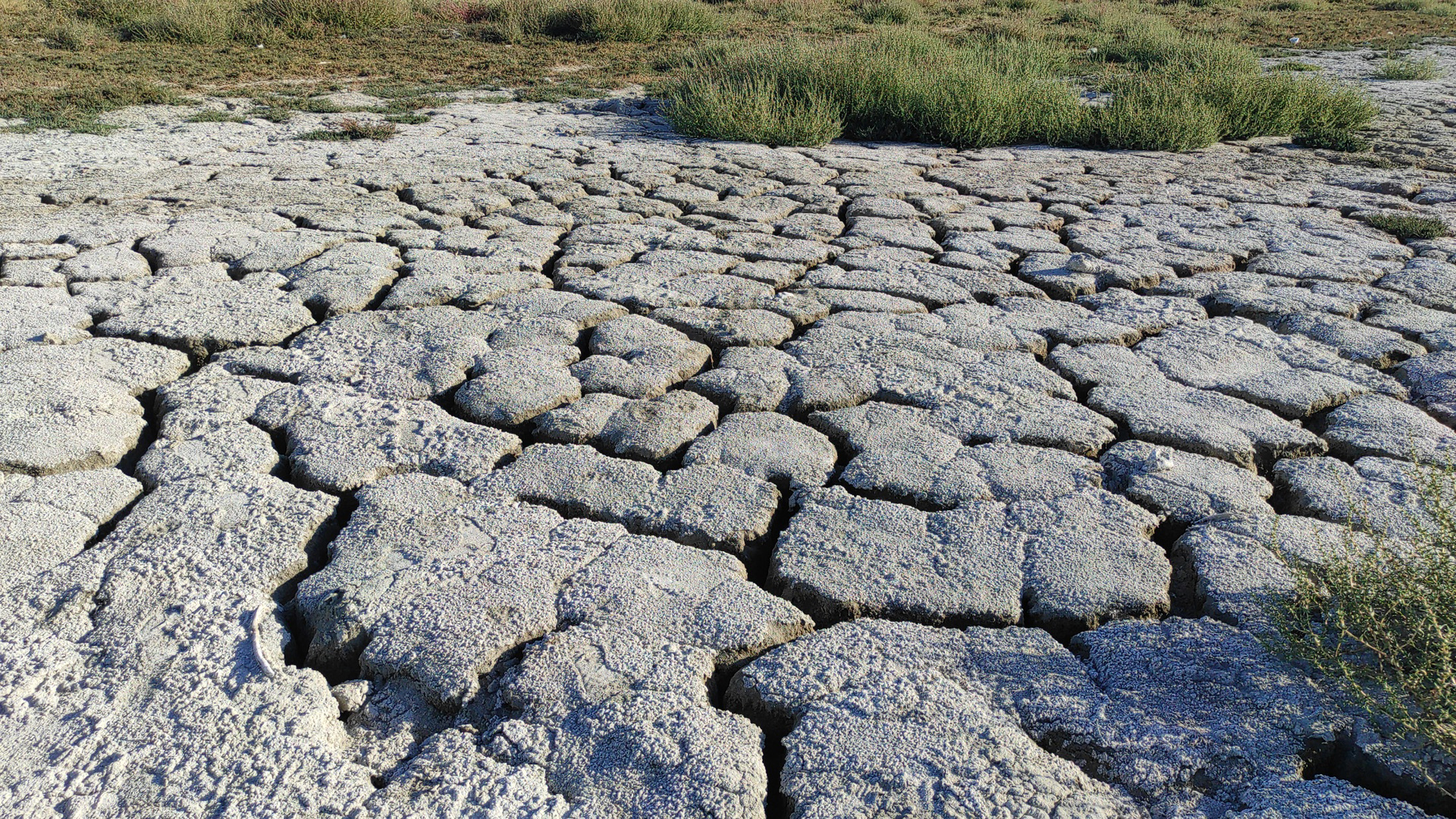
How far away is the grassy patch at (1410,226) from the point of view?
12.8ft

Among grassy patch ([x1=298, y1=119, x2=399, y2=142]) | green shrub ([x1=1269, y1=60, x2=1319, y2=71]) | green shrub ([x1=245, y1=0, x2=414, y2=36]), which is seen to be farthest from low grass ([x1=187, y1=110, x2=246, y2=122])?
green shrub ([x1=1269, y1=60, x2=1319, y2=71])

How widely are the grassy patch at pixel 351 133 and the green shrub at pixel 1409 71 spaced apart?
8269mm

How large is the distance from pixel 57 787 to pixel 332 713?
35 centimetres

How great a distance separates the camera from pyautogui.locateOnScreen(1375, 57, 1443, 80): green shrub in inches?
343

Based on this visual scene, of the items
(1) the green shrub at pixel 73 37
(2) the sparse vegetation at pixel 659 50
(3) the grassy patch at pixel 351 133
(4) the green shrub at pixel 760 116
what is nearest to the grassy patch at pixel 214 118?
(2) the sparse vegetation at pixel 659 50

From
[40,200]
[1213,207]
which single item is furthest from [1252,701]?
[40,200]

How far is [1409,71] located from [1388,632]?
9.41 m

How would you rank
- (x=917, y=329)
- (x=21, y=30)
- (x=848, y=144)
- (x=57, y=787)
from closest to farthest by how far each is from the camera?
(x=57, y=787)
(x=917, y=329)
(x=848, y=144)
(x=21, y=30)

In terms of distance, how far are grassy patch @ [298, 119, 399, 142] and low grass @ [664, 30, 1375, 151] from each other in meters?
1.74

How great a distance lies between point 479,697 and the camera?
4.98 ft

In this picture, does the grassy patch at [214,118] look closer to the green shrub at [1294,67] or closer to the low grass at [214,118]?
the low grass at [214,118]

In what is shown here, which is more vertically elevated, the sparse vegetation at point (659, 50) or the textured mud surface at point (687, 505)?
the sparse vegetation at point (659, 50)

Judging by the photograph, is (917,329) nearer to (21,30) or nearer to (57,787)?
(57,787)

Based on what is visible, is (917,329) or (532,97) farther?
(532,97)
